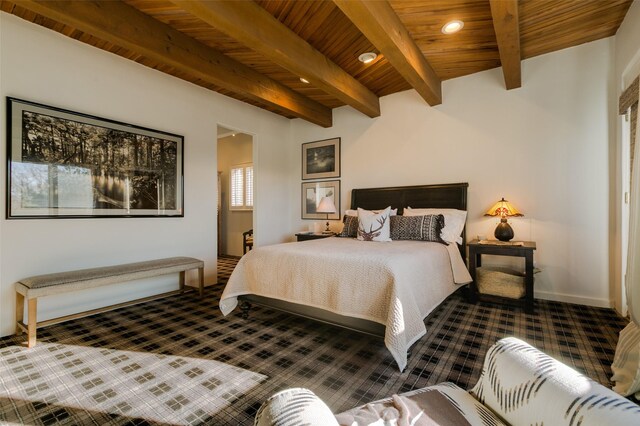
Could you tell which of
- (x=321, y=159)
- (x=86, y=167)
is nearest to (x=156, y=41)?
(x=86, y=167)

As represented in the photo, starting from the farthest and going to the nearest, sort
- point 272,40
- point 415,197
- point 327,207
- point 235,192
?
1. point 235,192
2. point 327,207
3. point 415,197
4. point 272,40

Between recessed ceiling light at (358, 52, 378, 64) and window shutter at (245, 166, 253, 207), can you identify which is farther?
window shutter at (245, 166, 253, 207)

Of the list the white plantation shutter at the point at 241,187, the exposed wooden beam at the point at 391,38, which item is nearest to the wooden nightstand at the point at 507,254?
the exposed wooden beam at the point at 391,38

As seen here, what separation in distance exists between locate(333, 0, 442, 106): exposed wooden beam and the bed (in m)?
1.82

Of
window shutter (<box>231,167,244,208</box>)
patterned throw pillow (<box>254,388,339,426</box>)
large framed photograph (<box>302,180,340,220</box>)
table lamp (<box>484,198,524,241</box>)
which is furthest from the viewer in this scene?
window shutter (<box>231,167,244,208</box>)

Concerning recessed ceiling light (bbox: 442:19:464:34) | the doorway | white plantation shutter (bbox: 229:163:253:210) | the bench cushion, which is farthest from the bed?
white plantation shutter (bbox: 229:163:253:210)

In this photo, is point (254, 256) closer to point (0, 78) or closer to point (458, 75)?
point (0, 78)

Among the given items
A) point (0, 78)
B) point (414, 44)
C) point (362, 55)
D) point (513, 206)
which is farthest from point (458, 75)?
point (0, 78)

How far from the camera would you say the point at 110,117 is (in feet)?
10.5

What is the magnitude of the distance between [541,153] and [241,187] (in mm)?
5507

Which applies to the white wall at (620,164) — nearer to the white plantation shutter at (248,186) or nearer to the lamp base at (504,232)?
the lamp base at (504,232)

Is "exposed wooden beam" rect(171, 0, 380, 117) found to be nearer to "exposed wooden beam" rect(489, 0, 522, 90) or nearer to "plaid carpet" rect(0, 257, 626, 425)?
"exposed wooden beam" rect(489, 0, 522, 90)

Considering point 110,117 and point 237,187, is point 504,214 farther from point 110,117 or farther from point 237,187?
point 237,187

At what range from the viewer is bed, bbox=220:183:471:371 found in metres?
2.00
